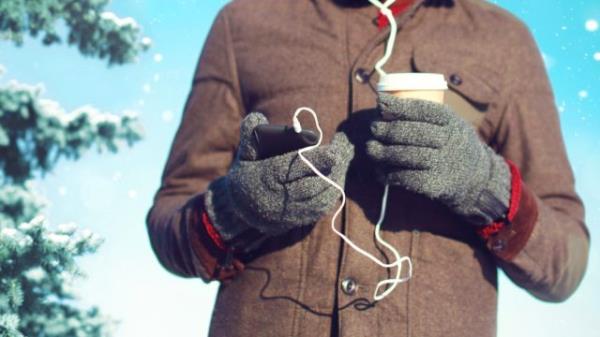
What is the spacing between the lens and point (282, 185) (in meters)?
1.03

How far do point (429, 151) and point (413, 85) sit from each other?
0.10 metres

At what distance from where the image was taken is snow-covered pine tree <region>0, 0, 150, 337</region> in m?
2.54

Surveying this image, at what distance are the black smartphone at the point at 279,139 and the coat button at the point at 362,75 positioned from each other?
0.83ft

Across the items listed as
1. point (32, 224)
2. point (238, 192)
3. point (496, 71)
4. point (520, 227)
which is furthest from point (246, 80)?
point (32, 224)

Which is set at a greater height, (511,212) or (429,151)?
(429,151)

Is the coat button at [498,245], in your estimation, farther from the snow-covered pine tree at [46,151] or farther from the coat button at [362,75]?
the snow-covered pine tree at [46,151]

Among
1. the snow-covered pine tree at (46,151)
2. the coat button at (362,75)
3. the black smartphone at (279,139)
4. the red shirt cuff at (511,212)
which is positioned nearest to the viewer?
the black smartphone at (279,139)

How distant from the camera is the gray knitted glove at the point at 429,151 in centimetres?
102

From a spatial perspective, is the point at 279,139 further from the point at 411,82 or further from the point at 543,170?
the point at 543,170

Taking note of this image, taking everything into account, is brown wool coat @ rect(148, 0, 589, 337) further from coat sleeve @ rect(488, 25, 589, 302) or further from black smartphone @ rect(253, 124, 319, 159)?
black smartphone @ rect(253, 124, 319, 159)

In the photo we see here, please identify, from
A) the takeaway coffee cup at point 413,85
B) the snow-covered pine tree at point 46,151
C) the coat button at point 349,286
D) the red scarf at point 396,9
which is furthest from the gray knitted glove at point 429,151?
the snow-covered pine tree at point 46,151

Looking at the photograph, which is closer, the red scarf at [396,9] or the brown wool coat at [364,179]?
the brown wool coat at [364,179]

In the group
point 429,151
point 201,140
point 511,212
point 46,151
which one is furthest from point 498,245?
point 46,151

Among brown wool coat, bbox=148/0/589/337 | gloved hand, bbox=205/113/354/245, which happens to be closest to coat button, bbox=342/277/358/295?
brown wool coat, bbox=148/0/589/337
